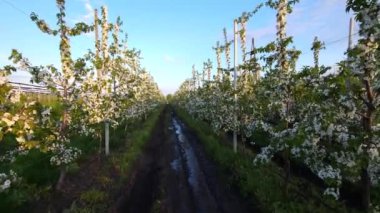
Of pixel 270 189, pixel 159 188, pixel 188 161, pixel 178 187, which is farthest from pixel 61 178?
pixel 188 161

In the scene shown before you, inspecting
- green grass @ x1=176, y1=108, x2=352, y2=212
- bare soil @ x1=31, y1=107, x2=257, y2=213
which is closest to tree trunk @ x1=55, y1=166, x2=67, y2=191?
bare soil @ x1=31, y1=107, x2=257, y2=213

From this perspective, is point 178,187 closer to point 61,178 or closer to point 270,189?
point 270,189

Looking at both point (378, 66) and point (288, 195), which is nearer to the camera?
point (378, 66)

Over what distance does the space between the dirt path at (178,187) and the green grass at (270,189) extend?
1.56 ft

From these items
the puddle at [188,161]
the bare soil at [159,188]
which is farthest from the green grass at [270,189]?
the puddle at [188,161]

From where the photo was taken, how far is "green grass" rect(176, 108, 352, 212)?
1198 cm

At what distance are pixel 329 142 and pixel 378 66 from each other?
243 centimetres

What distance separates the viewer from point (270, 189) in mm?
13562

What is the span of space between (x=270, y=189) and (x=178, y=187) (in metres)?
4.07

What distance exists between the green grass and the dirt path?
474 millimetres

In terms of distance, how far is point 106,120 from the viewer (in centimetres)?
1866

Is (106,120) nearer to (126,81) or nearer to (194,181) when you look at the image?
(126,81)

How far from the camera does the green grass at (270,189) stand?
39.3ft

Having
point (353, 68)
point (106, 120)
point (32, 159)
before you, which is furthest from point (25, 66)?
point (353, 68)
